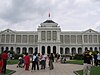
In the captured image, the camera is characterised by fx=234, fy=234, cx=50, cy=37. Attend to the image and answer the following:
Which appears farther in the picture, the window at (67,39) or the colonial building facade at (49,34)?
the window at (67,39)

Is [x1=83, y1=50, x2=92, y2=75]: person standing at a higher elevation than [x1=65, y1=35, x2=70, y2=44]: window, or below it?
below

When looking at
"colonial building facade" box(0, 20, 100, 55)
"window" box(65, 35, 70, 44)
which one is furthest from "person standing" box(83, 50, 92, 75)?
"window" box(65, 35, 70, 44)

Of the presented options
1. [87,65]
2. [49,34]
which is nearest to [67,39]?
[49,34]

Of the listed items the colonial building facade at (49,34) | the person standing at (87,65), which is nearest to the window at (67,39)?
the colonial building facade at (49,34)

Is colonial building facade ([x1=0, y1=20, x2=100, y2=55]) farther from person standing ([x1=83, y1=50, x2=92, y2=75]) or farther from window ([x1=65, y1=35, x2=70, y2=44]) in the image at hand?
person standing ([x1=83, y1=50, x2=92, y2=75])

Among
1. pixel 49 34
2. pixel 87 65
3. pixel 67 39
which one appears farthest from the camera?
pixel 67 39

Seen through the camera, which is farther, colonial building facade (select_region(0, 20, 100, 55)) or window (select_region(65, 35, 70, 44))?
window (select_region(65, 35, 70, 44))

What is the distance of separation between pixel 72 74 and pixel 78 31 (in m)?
98.0

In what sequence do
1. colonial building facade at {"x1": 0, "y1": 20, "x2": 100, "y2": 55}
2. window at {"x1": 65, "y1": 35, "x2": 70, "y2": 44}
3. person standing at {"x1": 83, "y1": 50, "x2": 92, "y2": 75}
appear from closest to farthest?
person standing at {"x1": 83, "y1": 50, "x2": 92, "y2": 75}
colonial building facade at {"x1": 0, "y1": 20, "x2": 100, "y2": 55}
window at {"x1": 65, "y1": 35, "x2": 70, "y2": 44}

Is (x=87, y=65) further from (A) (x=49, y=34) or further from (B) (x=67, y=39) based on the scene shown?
(B) (x=67, y=39)

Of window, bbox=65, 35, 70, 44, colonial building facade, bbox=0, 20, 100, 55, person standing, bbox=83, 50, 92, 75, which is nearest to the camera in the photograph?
person standing, bbox=83, 50, 92, 75

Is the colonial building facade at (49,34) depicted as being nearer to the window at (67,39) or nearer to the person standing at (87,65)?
the window at (67,39)

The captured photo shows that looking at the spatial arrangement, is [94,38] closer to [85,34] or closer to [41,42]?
[85,34]

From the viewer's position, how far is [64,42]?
4515 inches
